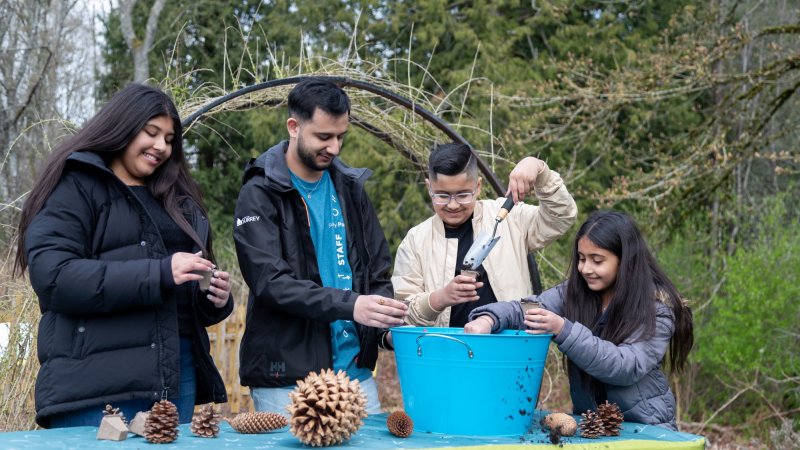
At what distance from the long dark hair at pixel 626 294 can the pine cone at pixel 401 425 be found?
849mm

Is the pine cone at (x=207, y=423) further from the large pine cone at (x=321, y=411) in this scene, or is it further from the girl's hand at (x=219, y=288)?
the girl's hand at (x=219, y=288)

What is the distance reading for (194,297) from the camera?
3.12m

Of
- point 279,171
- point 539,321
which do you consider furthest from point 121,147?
point 539,321

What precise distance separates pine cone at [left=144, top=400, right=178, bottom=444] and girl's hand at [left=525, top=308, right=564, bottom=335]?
1.10m

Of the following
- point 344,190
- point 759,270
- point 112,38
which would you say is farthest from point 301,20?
point 344,190

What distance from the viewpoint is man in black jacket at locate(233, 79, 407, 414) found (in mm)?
3072

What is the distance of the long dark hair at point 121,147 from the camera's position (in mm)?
2891

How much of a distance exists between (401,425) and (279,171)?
1.08 metres

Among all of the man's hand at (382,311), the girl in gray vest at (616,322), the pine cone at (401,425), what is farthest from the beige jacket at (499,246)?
the pine cone at (401,425)

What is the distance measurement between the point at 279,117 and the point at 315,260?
10.6 metres

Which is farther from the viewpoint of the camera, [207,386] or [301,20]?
[301,20]

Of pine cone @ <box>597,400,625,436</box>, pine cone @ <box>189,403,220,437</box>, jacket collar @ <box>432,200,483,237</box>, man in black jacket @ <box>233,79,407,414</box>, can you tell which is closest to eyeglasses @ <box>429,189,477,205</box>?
jacket collar @ <box>432,200,483,237</box>

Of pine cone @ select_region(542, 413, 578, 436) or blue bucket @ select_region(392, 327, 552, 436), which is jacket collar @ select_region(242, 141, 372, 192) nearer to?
blue bucket @ select_region(392, 327, 552, 436)

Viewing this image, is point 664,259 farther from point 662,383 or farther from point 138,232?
point 138,232
